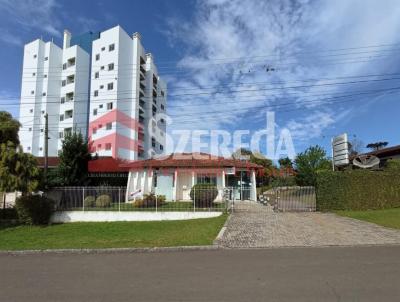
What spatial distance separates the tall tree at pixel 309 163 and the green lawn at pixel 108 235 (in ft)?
61.7

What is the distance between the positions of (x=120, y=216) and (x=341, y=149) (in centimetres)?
1493

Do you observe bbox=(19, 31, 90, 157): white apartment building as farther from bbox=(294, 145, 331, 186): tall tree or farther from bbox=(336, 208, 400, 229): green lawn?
bbox=(336, 208, 400, 229): green lawn

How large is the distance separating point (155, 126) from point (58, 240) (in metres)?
52.2

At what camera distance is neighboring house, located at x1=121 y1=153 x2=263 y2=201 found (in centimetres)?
2541

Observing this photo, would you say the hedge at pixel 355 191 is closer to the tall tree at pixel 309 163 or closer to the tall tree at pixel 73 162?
the tall tree at pixel 309 163

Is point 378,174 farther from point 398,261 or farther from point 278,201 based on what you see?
point 398,261

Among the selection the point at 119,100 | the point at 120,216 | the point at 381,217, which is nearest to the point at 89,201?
the point at 120,216

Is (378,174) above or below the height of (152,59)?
below

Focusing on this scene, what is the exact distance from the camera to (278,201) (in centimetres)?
1961

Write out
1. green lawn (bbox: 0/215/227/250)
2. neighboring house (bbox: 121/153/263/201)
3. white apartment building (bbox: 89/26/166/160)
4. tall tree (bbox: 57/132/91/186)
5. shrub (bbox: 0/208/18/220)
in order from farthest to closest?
white apartment building (bbox: 89/26/166/160) → tall tree (bbox: 57/132/91/186) → neighboring house (bbox: 121/153/263/201) → shrub (bbox: 0/208/18/220) → green lawn (bbox: 0/215/227/250)

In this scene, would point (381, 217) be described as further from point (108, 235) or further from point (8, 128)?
point (8, 128)

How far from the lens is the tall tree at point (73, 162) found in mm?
29375

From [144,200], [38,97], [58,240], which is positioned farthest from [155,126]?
[58,240]

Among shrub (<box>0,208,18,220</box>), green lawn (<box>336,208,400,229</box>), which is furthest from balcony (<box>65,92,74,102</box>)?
green lawn (<box>336,208,400,229</box>)
